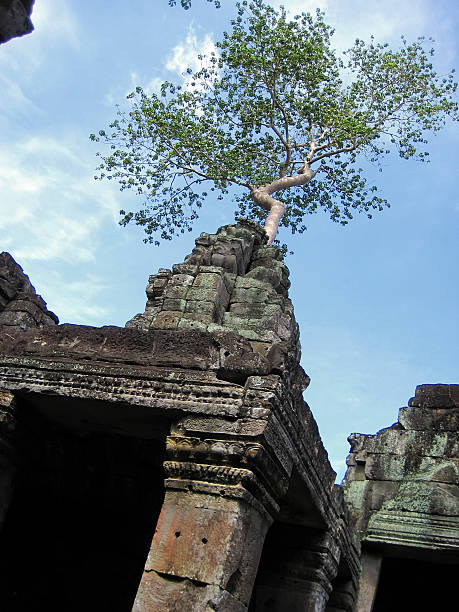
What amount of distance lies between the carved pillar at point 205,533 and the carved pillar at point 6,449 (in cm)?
148

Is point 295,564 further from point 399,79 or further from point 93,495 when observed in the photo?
point 399,79

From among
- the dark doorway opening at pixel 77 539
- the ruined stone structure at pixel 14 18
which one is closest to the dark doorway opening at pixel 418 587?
the dark doorway opening at pixel 77 539

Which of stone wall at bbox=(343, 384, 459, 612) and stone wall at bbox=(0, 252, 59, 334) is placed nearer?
stone wall at bbox=(0, 252, 59, 334)

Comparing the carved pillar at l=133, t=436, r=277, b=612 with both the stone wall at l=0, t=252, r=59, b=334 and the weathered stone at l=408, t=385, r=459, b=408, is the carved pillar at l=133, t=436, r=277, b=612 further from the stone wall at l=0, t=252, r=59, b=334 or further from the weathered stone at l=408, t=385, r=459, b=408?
the weathered stone at l=408, t=385, r=459, b=408

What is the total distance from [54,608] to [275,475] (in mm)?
5034

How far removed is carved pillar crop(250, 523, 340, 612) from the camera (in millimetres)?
6836

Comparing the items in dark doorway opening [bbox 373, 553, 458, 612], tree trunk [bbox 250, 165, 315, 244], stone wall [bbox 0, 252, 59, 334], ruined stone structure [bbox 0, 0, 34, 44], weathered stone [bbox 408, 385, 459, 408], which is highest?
tree trunk [bbox 250, 165, 315, 244]

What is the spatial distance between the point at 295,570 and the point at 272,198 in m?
12.0

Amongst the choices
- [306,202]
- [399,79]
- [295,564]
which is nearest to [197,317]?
[295,564]

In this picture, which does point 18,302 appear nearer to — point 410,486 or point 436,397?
point 410,486

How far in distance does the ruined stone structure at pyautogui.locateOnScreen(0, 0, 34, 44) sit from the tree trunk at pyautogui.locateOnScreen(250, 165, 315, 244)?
13.0m

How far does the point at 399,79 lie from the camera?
21.0 m

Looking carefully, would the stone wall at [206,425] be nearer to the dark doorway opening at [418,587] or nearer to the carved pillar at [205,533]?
the carved pillar at [205,533]

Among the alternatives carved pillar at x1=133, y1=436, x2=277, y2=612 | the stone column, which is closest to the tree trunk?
the stone column
